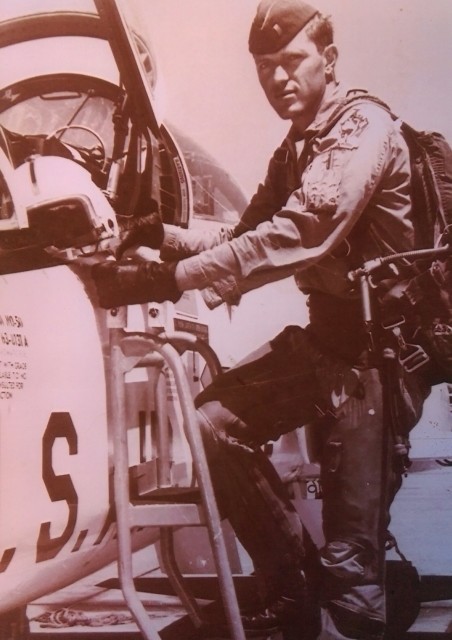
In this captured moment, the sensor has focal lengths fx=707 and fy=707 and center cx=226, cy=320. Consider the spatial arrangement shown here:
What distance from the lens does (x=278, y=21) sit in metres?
2.22

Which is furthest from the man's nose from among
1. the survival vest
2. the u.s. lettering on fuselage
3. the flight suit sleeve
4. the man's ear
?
the u.s. lettering on fuselage

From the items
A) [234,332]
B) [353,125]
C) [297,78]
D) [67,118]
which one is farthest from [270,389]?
[67,118]

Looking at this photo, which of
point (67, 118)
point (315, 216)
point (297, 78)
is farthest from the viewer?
point (67, 118)

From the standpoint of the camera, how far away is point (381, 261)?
2.13m

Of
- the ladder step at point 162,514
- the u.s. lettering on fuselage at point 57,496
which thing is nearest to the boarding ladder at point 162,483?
the ladder step at point 162,514

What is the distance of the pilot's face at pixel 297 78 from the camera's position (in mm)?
2209

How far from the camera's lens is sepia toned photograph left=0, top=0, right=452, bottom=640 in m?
2.11

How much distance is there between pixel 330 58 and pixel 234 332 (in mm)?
909

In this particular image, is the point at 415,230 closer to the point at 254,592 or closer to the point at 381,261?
the point at 381,261

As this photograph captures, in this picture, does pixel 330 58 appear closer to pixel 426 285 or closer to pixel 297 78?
pixel 297 78

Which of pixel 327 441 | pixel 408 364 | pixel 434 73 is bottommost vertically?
pixel 327 441

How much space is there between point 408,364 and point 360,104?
813 mm

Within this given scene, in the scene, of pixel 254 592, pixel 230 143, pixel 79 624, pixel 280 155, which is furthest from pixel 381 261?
pixel 79 624

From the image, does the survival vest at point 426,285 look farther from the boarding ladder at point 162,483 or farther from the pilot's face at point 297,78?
the boarding ladder at point 162,483
